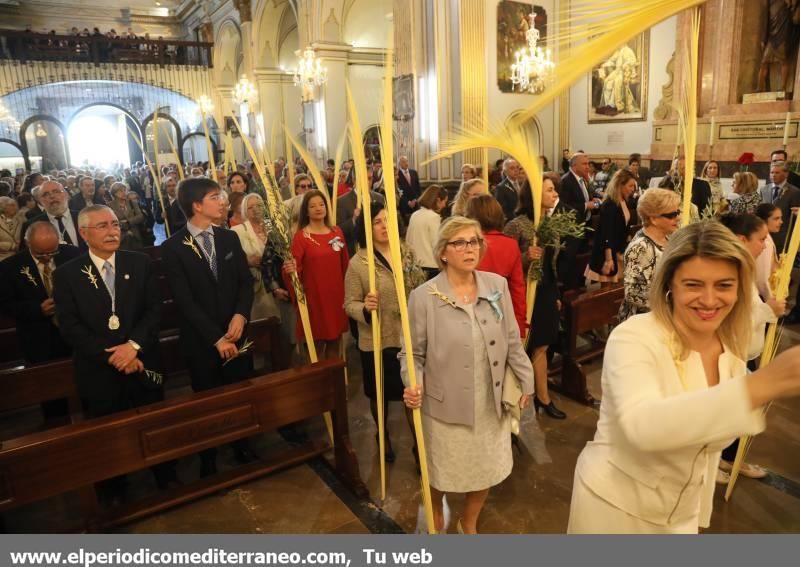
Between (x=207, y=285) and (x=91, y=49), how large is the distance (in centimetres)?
1953

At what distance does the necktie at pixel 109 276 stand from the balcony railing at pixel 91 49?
1844 cm

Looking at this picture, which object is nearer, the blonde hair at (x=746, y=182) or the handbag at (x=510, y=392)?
the handbag at (x=510, y=392)

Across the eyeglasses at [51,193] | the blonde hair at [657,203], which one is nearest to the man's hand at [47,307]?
the eyeglasses at [51,193]

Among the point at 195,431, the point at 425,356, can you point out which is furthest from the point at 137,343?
the point at 425,356

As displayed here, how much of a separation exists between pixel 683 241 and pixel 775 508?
2311mm

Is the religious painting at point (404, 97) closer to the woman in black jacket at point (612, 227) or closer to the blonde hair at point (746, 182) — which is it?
the blonde hair at point (746, 182)

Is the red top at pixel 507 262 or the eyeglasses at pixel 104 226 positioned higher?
the eyeglasses at pixel 104 226

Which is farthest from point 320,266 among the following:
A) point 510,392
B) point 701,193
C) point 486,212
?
point 701,193

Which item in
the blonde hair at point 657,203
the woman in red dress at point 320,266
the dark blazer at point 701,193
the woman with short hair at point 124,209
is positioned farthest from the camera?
the woman with short hair at point 124,209

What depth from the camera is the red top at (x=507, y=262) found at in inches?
116

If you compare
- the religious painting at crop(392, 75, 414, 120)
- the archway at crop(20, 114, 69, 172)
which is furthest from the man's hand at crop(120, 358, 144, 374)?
the archway at crop(20, 114, 69, 172)

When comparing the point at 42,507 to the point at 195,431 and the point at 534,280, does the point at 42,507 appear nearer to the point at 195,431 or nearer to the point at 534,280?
the point at 195,431

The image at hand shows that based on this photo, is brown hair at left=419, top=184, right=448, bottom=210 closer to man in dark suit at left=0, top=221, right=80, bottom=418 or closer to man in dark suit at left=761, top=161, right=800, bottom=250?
man in dark suit at left=0, top=221, right=80, bottom=418

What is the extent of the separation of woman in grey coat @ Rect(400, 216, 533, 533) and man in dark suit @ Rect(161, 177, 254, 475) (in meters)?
1.31
